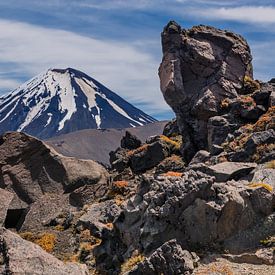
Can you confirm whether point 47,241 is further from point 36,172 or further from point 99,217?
point 36,172

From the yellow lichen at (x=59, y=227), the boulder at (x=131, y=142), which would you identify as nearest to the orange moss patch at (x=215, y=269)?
the yellow lichen at (x=59, y=227)

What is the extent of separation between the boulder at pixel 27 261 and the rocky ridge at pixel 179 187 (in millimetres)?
79

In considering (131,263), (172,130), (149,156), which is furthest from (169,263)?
(172,130)

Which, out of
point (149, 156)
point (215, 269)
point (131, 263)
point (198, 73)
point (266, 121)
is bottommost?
point (149, 156)

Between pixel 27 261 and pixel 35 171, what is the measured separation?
84.3 feet

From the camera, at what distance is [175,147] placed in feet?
142

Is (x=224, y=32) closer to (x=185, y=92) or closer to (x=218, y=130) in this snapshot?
(x=185, y=92)

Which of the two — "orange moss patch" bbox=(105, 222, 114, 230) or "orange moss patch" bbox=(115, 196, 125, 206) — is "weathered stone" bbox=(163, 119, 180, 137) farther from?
"orange moss patch" bbox=(105, 222, 114, 230)

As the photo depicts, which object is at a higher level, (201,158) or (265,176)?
(265,176)

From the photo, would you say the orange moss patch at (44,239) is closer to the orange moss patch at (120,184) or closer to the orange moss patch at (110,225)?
the orange moss patch at (110,225)

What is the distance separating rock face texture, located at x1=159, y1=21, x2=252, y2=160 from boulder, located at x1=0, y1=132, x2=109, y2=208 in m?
8.95

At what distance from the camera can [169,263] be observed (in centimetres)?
1858

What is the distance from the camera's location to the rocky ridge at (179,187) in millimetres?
20125

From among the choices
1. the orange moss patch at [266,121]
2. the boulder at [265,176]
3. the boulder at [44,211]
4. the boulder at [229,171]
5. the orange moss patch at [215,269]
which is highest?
the orange moss patch at [266,121]
